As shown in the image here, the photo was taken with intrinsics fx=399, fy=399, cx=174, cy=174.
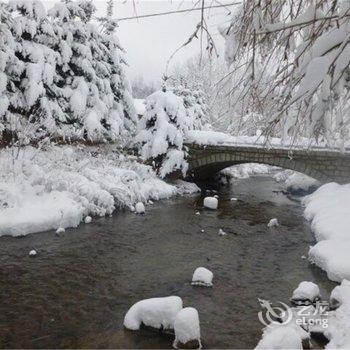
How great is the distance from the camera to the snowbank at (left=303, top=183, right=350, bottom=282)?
9391mm

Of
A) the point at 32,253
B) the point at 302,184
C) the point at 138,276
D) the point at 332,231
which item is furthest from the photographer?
the point at 302,184

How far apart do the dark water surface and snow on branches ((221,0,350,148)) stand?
476 cm

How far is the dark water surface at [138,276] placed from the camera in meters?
6.59

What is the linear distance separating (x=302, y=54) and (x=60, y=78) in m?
18.5

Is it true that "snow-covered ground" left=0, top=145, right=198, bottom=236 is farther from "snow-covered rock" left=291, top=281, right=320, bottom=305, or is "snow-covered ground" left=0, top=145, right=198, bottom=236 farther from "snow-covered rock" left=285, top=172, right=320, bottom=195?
"snow-covered rock" left=285, top=172, right=320, bottom=195

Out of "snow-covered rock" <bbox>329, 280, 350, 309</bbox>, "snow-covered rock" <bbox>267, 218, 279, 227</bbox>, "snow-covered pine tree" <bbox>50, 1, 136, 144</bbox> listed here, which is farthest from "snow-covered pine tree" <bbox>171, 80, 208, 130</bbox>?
"snow-covered rock" <bbox>329, 280, 350, 309</bbox>

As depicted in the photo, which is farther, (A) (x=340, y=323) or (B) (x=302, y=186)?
(B) (x=302, y=186)

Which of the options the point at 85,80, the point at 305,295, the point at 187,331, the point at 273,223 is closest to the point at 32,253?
the point at 187,331

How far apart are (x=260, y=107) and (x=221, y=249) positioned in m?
9.40

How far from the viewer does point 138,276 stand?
30.3 ft

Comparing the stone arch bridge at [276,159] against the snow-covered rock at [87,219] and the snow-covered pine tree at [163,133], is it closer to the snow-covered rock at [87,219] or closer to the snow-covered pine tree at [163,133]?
the snow-covered pine tree at [163,133]

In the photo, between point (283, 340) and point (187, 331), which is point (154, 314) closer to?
point (187, 331)

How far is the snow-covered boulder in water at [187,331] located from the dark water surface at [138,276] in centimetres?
20

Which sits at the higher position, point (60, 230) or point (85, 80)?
point (85, 80)
